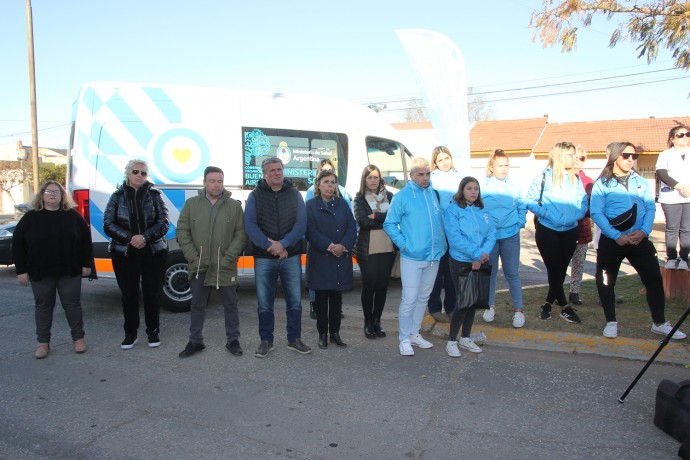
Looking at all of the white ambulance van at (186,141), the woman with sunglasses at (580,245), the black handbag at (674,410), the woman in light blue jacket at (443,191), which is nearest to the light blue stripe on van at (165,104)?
the white ambulance van at (186,141)

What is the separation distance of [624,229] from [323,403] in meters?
3.30

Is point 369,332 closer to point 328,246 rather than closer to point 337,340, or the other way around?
point 337,340

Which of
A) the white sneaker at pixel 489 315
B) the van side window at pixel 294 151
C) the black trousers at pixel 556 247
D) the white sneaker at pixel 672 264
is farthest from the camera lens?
the van side window at pixel 294 151

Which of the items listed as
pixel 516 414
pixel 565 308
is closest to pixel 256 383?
pixel 516 414

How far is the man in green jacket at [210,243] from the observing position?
501 cm

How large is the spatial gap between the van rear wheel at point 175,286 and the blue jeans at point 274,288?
80.7 inches

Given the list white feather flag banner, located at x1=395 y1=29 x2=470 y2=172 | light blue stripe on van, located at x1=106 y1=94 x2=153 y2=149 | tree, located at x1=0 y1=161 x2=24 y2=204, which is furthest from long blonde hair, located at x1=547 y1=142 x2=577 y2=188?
tree, located at x1=0 y1=161 x2=24 y2=204

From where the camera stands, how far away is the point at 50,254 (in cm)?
500

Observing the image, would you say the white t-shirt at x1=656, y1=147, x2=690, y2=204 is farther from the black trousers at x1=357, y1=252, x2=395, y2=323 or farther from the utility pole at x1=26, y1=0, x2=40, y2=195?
the utility pole at x1=26, y1=0, x2=40, y2=195

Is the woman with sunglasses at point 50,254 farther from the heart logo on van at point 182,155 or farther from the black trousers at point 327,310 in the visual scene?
the black trousers at point 327,310

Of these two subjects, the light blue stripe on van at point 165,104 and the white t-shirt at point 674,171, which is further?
the light blue stripe on van at point 165,104

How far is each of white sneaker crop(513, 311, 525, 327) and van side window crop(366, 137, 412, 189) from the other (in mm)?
2900

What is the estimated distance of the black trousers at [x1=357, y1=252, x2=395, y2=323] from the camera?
539 centimetres

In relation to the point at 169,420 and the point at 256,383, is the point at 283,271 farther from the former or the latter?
the point at 169,420
